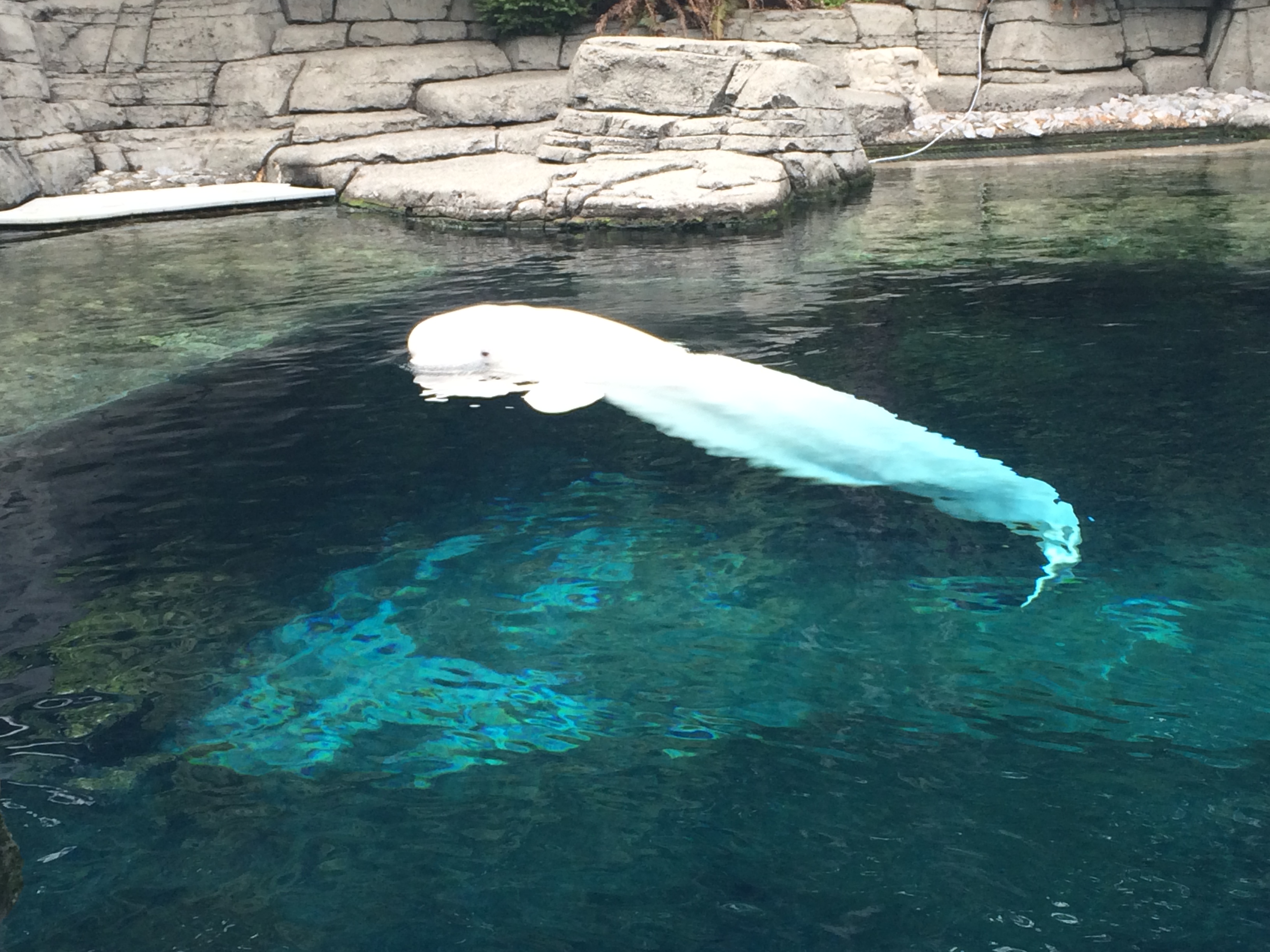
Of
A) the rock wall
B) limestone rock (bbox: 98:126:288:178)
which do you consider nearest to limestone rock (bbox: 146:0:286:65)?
the rock wall

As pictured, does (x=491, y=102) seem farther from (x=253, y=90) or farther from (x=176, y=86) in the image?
(x=176, y=86)

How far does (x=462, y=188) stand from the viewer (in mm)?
12094

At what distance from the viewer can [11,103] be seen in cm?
1406

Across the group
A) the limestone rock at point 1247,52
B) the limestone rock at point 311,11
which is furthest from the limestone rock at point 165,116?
the limestone rock at point 1247,52

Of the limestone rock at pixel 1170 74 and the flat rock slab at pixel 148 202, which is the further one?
the limestone rock at pixel 1170 74

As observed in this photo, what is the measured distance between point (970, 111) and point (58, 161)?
1214 cm

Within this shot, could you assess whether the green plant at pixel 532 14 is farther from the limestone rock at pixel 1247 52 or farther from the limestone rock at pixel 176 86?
the limestone rock at pixel 1247 52

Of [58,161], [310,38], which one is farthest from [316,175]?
[310,38]

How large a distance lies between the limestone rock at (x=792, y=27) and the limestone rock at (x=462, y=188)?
523 centimetres

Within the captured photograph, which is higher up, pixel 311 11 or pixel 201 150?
pixel 311 11

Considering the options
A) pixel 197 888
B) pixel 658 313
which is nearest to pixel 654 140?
pixel 658 313

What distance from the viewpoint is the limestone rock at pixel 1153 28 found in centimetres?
1773

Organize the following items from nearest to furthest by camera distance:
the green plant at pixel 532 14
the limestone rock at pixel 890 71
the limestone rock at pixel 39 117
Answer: the limestone rock at pixel 39 117
the green plant at pixel 532 14
the limestone rock at pixel 890 71

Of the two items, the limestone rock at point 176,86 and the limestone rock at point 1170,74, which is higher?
the limestone rock at point 176,86
